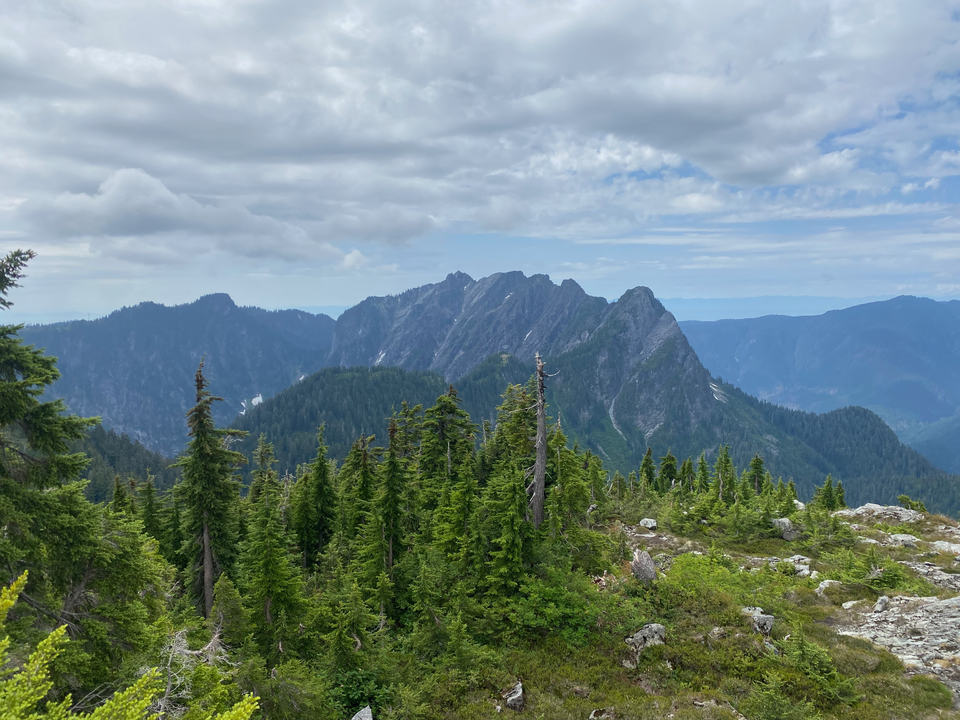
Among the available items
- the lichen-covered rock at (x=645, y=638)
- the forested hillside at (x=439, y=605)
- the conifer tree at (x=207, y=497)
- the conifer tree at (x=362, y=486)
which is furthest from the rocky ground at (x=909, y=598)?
the conifer tree at (x=207, y=497)

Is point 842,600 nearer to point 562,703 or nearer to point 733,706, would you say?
point 733,706

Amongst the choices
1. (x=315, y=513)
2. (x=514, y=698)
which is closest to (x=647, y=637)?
(x=514, y=698)

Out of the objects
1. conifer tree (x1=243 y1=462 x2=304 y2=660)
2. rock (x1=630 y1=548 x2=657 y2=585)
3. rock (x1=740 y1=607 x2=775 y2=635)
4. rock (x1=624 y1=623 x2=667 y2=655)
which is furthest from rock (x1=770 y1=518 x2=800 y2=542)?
conifer tree (x1=243 y1=462 x2=304 y2=660)

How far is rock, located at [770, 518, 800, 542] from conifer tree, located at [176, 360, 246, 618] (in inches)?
1268

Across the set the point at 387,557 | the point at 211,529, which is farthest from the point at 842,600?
the point at 211,529

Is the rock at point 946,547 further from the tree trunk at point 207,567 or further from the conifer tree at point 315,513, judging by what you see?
the tree trunk at point 207,567

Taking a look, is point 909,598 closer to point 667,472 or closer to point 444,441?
point 444,441

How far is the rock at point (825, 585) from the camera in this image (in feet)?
67.1

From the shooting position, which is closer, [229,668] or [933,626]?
[229,668]

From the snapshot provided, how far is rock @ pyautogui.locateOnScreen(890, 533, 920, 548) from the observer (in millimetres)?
28378

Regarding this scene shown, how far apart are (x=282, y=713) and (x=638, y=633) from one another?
1157 cm

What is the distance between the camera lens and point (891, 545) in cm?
2848

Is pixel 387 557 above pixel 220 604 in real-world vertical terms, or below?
below

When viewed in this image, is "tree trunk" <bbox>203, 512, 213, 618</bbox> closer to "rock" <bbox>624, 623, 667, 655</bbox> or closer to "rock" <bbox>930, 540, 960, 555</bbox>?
"rock" <bbox>624, 623, 667, 655</bbox>
